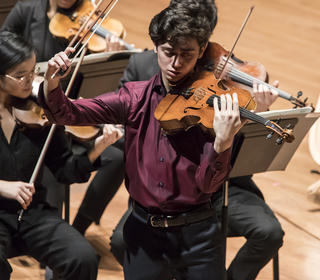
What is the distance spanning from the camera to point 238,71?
2.48 m

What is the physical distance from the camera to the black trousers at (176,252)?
6.41 ft

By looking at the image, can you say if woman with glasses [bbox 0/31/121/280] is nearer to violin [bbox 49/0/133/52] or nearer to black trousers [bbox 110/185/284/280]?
black trousers [bbox 110/185/284/280]

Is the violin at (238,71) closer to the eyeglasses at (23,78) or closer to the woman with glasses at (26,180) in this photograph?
the woman with glasses at (26,180)

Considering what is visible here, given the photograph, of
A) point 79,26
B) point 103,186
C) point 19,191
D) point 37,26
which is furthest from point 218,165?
point 37,26

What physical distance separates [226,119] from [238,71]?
0.81m

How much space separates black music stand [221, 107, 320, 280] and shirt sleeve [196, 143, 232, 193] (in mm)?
434

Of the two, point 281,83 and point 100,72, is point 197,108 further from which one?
point 281,83

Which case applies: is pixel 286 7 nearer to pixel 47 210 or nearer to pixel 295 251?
pixel 295 251

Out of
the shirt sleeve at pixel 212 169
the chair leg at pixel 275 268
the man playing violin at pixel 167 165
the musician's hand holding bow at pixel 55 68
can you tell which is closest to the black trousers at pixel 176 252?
the man playing violin at pixel 167 165

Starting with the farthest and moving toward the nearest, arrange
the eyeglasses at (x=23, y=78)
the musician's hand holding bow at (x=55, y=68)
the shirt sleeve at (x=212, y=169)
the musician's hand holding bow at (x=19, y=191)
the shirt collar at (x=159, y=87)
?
1. the eyeglasses at (x=23, y=78)
2. the musician's hand holding bow at (x=19, y=191)
3. the shirt collar at (x=159, y=87)
4. the shirt sleeve at (x=212, y=169)
5. the musician's hand holding bow at (x=55, y=68)

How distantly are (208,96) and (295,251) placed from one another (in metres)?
1.51

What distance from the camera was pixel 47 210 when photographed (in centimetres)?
247

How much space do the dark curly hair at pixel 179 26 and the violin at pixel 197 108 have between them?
0.13 meters

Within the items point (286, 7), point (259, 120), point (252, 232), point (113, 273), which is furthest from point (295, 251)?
point (286, 7)
